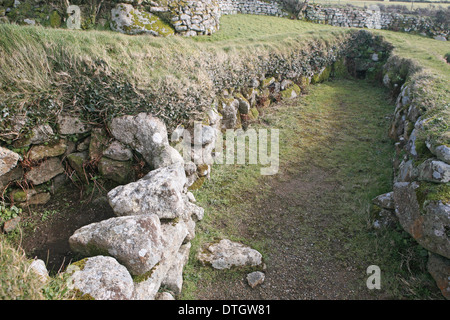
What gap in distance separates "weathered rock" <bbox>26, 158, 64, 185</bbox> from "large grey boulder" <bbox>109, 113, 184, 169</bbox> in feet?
4.36

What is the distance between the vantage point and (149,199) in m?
5.20

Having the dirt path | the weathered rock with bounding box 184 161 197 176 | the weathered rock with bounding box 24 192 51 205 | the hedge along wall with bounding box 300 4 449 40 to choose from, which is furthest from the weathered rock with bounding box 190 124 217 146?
the hedge along wall with bounding box 300 4 449 40

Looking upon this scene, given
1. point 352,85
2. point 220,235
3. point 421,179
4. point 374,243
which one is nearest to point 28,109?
point 220,235

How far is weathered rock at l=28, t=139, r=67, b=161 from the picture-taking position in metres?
6.02

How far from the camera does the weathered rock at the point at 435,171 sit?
522 cm

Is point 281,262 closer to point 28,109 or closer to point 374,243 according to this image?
point 374,243

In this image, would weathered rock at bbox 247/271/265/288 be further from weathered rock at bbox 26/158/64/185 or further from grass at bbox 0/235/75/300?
weathered rock at bbox 26/158/64/185

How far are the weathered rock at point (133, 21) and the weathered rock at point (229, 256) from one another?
9.53 metres

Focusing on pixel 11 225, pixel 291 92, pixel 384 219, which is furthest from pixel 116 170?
pixel 291 92

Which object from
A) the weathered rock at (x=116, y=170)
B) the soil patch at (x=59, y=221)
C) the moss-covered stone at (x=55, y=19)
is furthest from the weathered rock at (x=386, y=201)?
the moss-covered stone at (x=55, y=19)

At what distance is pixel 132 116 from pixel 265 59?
725 cm

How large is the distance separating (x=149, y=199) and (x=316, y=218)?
12.3 ft

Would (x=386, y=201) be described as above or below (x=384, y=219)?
above

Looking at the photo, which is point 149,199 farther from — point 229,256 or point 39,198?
point 39,198
